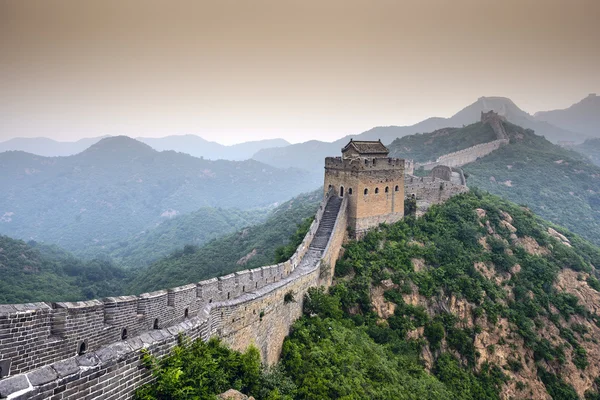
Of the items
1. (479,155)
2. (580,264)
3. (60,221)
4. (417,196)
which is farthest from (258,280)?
(60,221)

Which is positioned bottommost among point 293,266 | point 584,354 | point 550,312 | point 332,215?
Result: point 584,354

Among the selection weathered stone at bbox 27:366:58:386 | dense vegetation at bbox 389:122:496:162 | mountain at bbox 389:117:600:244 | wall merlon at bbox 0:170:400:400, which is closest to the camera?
weathered stone at bbox 27:366:58:386

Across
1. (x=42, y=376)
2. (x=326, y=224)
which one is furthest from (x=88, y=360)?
(x=326, y=224)

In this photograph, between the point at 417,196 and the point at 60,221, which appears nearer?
the point at 417,196

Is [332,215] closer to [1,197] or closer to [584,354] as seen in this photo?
[584,354]

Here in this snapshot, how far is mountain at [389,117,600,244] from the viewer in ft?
144

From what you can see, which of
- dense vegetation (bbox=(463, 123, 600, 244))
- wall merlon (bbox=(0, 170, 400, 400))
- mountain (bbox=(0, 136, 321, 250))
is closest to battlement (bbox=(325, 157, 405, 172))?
wall merlon (bbox=(0, 170, 400, 400))

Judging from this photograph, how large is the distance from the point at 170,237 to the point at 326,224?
72.5 meters

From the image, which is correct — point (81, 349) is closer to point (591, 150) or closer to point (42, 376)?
point (42, 376)

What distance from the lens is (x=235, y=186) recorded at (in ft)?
526

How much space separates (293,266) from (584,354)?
1673cm

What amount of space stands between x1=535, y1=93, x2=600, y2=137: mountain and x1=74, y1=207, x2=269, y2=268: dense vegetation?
133 m

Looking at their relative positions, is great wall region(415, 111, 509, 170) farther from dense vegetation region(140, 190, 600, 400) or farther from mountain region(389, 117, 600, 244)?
dense vegetation region(140, 190, 600, 400)

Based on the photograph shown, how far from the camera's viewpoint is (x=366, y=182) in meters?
21.4
